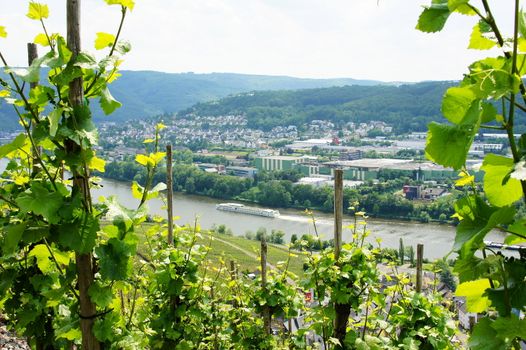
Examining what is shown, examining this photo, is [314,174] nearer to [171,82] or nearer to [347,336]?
[347,336]

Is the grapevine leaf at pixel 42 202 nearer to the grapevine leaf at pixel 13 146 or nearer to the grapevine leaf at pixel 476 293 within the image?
the grapevine leaf at pixel 13 146

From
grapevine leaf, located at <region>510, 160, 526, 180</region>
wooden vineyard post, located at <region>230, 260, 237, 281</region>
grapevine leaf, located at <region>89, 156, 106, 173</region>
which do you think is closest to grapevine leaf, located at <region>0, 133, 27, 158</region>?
grapevine leaf, located at <region>89, 156, 106, 173</region>

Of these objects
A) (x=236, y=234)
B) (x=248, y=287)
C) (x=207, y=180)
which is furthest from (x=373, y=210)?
(x=248, y=287)

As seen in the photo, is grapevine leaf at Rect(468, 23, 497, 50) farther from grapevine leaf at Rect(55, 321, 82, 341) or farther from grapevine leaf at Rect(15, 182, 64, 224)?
grapevine leaf at Rect(55, 321, 82, 341)

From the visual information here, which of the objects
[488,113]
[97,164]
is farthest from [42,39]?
[488,113]

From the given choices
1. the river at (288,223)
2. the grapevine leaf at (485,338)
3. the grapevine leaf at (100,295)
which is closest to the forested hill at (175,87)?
the river at (288,223)
